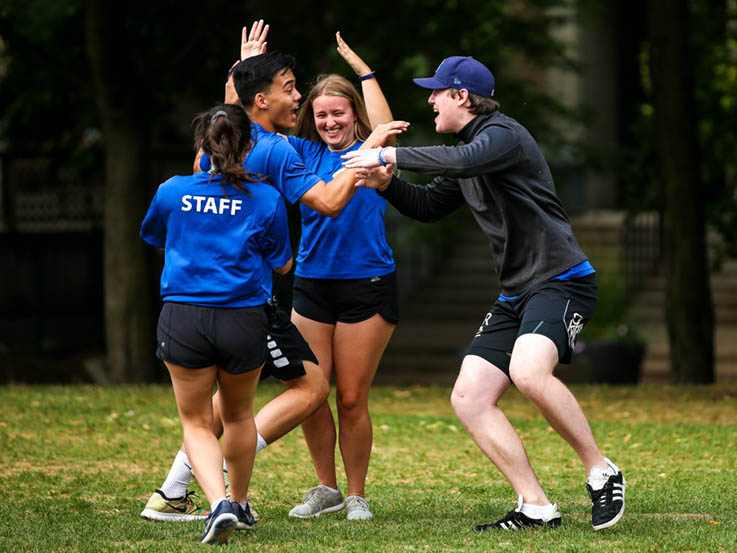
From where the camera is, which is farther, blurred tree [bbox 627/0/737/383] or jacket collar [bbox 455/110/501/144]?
blurred tree [bbox 627/0/737/383]

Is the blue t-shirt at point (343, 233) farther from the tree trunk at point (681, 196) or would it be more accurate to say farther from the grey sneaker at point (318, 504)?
the tree trunk at point (681, 196)

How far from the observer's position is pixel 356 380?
574 centimetres

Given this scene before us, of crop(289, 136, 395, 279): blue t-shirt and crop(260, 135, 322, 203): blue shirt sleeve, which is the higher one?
crop(260, 135, 322, 203): blue shirt sleeve

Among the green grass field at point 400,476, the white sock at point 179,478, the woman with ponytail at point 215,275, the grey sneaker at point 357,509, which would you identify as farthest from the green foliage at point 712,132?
the woman with ponytail at point 215,275

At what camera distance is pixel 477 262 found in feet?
69.8

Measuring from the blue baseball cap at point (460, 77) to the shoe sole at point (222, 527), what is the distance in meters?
2.03

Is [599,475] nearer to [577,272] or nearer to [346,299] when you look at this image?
[577,272]

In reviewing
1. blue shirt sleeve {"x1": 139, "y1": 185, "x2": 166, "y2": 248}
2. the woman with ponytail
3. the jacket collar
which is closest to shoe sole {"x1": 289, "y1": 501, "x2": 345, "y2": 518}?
the woman with ponytail

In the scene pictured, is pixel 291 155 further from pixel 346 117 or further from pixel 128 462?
pixel 128 462

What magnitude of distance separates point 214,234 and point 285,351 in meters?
0.76

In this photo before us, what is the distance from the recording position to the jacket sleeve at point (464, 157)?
497 centimetres

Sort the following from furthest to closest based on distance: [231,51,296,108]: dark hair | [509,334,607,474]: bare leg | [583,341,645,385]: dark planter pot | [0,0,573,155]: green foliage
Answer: [583,341,645,385]: dark planter pot, [0,0,573,155]: green foliage, [231,51,296,108]: dark hair, [509,334,607,474]: bare leg

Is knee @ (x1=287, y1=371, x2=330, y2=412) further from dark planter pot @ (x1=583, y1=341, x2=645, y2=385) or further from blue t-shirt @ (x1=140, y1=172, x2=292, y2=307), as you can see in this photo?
dark planter pot @ (x1=583, y1=341, x2=645, y2=385)

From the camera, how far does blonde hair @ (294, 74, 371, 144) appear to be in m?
5.60
